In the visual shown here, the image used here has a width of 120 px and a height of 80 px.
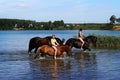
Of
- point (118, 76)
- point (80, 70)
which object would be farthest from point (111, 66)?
point (118, 76)

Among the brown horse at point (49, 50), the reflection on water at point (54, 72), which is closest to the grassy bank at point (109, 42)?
the brown horse at point (49, 50)

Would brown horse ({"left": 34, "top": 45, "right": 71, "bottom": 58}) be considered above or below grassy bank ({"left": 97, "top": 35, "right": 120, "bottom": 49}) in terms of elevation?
above

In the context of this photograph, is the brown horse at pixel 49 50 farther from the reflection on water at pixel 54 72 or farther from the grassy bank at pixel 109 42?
the grassy bank at pixel 109 42

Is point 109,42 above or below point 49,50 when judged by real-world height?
below

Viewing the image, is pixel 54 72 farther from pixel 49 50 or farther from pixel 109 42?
pixel 109 42

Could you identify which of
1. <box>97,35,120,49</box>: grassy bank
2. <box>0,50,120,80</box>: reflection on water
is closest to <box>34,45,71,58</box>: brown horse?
<box>0,50,120,80</box>: reflection on water

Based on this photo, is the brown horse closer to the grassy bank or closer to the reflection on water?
the reflection on water

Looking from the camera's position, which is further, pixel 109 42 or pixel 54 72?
pixel 109 42

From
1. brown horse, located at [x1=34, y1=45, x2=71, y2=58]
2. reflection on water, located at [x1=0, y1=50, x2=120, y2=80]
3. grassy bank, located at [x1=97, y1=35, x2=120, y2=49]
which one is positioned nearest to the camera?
reflection on water, located at [x1=0, y1=50, x2=120, y2=80]

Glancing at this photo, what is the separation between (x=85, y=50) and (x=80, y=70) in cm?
1373

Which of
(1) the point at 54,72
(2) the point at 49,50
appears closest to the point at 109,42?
(2) the point at 49,50

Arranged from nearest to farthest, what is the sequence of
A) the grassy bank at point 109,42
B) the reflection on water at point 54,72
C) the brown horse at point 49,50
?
the reflection on water at point 54,72, the brown horse at point 49,50, the grassy bank at point 109,42

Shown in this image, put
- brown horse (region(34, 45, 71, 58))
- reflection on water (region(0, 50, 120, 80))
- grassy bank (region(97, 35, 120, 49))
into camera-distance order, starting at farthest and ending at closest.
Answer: grassy bank (region(97, 35, 120, 49))
brown horse (region(34, 45, 71, 58))
reflection on water (region(0, 50, 120, 80))

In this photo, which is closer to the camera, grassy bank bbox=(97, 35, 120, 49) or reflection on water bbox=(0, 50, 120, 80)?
reflection on water bbox=(0, 50, 120, 80)
